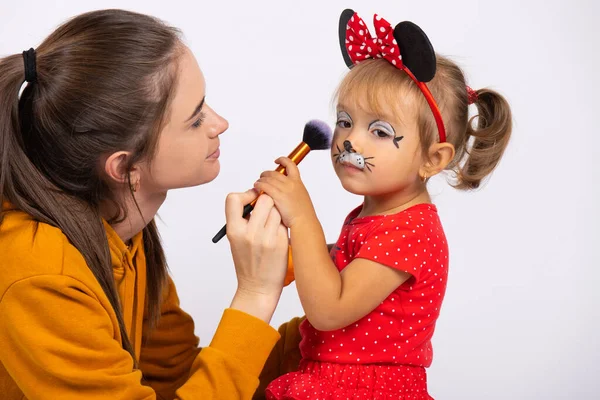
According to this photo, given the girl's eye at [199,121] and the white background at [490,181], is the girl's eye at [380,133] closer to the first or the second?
the girl's eye at [199,121]

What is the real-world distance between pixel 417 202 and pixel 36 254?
24.2 inches

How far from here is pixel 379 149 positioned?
4.85 ft

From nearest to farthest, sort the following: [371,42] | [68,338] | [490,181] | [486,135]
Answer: [68,338]
[371,42]
[486,135]
[490,181]

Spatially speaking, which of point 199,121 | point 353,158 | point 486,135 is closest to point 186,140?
point 199,121

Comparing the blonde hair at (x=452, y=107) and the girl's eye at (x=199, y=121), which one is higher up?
the blonde hair at (x=452, y=107)

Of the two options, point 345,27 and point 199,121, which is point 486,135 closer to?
point 345,27

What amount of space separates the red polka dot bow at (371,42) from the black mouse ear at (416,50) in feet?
0.04

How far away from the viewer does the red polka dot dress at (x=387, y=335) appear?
4.89 feet

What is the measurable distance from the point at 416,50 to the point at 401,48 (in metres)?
0.04

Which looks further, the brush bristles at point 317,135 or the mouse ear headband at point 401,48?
the brush bristles at point 317,135

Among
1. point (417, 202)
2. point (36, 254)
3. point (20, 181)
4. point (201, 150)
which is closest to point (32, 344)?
point (36, 254)

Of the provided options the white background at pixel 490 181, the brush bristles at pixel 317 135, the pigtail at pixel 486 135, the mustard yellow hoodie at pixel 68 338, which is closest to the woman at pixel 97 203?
the mustard yellow hoodie at pixel 68 338

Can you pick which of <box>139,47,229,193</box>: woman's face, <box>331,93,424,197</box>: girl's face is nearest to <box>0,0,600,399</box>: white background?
<box>139,47,229,193</box>: woman's face

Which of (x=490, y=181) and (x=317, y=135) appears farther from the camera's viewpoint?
(x=490, y=181)
